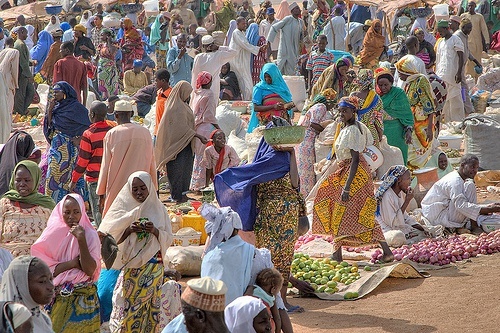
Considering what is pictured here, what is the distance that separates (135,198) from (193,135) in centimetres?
516

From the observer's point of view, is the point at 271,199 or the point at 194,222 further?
the point at 194,222

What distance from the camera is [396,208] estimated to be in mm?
10172

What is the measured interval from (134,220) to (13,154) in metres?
2.11

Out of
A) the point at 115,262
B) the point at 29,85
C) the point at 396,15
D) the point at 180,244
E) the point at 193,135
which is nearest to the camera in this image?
the point at 115,262

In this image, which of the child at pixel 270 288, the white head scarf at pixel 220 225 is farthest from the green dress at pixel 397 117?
the child at pixel 270 288

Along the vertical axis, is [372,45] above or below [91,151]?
below

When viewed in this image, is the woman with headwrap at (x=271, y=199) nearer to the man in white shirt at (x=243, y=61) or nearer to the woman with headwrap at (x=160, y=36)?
the man in white shirt at (x=243, y=61)

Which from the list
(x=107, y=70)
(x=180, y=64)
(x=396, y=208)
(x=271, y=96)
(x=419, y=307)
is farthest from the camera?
(x=107, y=70)

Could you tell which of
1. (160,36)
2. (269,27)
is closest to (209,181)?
(269,27)

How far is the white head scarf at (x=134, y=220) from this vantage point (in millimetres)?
6789

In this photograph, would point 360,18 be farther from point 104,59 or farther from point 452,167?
point 452,167

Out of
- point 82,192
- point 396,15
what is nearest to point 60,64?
point 82,192

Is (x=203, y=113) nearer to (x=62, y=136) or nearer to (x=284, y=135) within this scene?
(x=62, y=136)

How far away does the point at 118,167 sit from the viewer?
29.9ft
